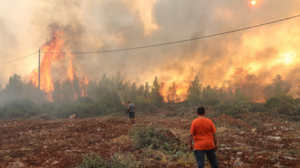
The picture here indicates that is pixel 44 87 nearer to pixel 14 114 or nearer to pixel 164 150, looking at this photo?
pixel 14 114

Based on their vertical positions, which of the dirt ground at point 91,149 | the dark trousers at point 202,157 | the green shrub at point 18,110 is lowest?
the dirt ground at point 91,149

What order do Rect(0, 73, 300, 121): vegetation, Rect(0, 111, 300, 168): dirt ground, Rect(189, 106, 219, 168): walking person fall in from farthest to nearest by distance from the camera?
1. Rect(0, 73, 300, 121): vegetation
2. Rect(0, 111, 300, 168): dirt ground
3. Rect(189, 106, 219, 168): walking person

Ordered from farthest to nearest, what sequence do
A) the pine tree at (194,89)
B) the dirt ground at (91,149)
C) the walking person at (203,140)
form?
the pine tree at (194,89) < the dirt ground at (91,149) < the walking person at (203,140)

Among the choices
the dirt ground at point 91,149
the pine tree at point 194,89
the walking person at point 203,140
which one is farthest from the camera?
the pine tree at point 194,89

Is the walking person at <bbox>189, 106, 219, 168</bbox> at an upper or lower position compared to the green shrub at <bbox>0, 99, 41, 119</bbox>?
lower

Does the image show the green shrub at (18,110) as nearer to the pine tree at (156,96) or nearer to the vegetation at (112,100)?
the vegetation at (112,100)

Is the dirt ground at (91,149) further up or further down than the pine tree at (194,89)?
further down

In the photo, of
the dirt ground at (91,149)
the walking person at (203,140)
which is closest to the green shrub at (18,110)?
the dirt ground at (91,149)

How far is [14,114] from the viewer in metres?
26.0

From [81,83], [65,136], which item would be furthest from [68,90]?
[65,136]

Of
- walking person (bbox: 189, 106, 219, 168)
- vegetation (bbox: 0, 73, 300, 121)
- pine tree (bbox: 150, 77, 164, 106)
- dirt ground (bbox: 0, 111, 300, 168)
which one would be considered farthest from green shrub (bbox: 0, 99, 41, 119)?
walking person (bbox: 189, 106, 219, 168)

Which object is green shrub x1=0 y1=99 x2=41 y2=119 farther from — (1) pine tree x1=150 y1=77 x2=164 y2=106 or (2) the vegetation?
(1) pine tree x1=150 y1=77 x2=164 y2=106

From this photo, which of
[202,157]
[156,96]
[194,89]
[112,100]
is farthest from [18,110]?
[194,89]

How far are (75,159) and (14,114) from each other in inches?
967
